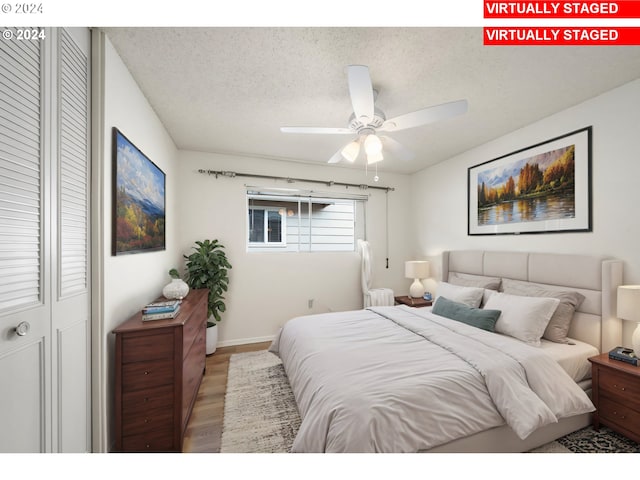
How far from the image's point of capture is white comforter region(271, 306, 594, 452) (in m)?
1.15

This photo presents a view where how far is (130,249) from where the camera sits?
1728 mm

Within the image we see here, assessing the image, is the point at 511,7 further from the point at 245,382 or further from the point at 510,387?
the point at 245,382

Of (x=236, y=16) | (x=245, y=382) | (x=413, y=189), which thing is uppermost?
(x=236, y=16)

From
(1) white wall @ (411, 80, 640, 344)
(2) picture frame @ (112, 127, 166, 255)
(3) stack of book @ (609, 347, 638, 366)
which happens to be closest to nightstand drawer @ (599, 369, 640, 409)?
(3) stack of book @ (609, 347, 638, 366)

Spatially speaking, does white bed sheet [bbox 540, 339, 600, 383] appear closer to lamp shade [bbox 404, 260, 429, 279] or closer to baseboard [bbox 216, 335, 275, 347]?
lamp shade [bbox 404, 260, 429, 279]

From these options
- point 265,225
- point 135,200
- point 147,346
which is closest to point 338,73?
point 135,200

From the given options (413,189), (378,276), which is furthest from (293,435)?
(413,189)

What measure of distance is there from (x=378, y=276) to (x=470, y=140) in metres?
2.28

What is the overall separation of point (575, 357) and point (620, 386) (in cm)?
23

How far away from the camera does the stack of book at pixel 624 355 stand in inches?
62.7

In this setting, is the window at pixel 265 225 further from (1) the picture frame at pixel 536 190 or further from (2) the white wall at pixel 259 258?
(1) the picture frame at pixel 536 190

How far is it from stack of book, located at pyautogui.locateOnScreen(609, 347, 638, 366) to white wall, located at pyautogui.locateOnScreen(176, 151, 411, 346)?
259cm

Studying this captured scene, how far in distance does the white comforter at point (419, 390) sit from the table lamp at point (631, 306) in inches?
21.2

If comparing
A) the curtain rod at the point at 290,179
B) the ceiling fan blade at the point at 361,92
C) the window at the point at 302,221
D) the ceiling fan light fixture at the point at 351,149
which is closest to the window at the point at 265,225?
the window at the point at 302,221
